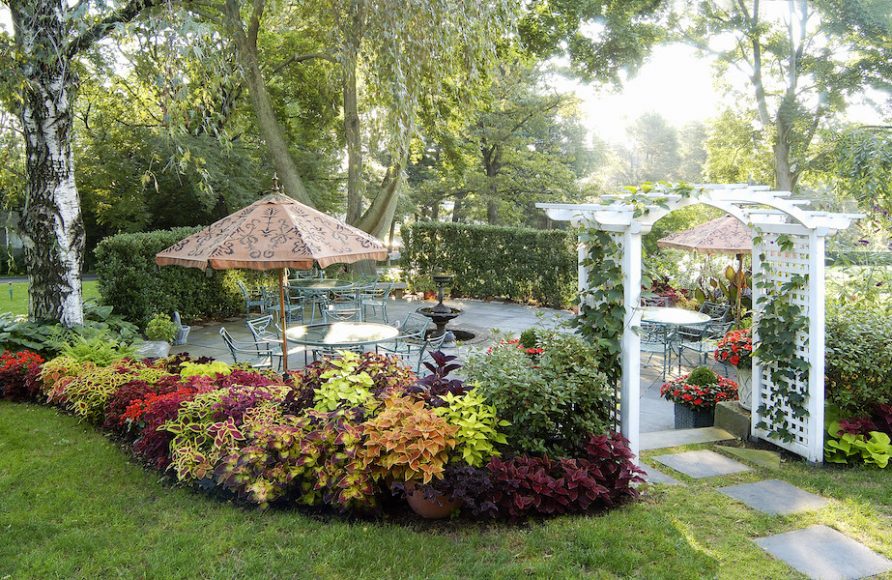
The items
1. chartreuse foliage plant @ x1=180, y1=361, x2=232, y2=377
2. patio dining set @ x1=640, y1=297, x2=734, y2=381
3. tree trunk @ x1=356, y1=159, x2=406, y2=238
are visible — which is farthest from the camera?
tree trunk @ x1=356, y1=159, x2=406, y2=238

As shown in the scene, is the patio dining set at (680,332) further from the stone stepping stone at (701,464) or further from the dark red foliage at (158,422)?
the dark red foliage at (158,422)

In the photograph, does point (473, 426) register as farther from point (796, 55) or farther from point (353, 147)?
point (796, 55)

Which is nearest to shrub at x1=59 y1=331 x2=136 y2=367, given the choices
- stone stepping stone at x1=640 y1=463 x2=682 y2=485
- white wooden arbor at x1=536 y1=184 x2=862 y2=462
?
white wooden arbor at x1=536 y1=184 x2=862 y2=462

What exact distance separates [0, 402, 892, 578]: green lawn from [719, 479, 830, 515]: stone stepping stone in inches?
3.8

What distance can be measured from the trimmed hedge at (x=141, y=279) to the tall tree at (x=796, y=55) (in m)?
15.6

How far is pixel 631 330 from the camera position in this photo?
3.87 m

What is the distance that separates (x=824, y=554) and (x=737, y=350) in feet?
7.87

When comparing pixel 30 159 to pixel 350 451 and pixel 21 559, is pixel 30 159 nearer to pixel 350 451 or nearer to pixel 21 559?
pixel 21 559

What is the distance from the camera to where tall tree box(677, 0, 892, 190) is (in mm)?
16031

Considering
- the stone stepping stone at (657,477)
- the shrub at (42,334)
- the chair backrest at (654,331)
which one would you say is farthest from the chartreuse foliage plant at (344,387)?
the chair backrest at (654,331)

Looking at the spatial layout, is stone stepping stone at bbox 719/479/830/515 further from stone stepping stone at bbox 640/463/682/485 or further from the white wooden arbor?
the white wooden arbor

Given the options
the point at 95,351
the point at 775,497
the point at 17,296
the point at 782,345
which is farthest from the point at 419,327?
the point at 17,296

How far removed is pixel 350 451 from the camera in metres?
3.32

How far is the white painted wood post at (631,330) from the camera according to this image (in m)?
3.85
